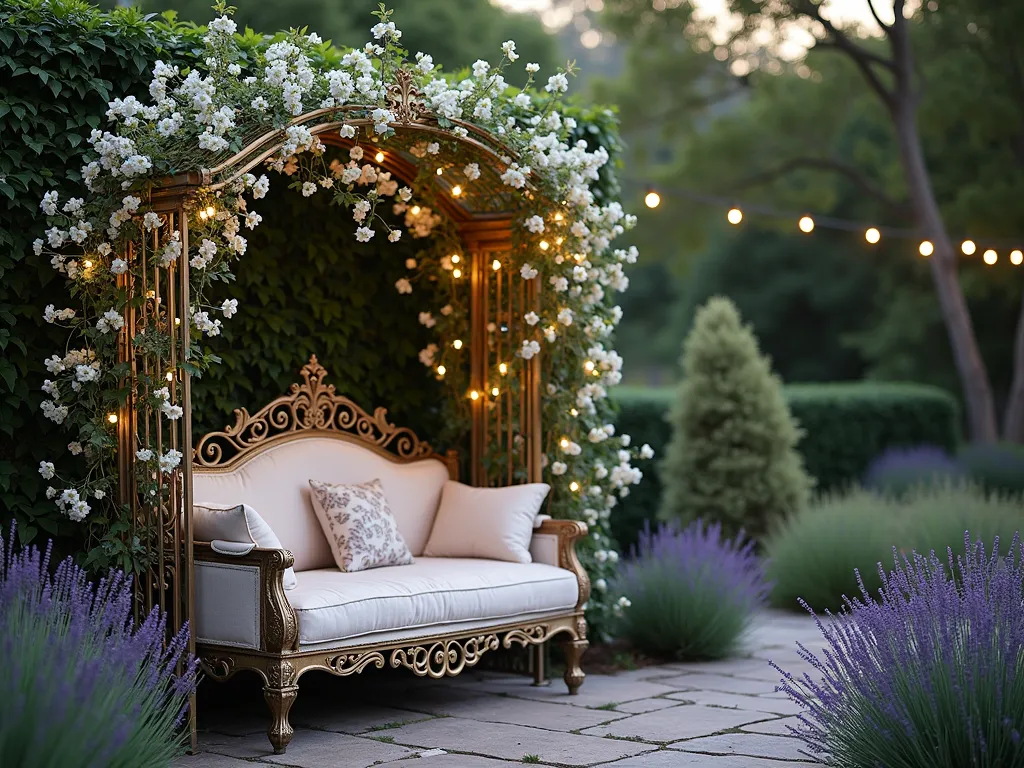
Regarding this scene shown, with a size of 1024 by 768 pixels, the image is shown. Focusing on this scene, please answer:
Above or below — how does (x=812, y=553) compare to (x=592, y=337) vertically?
below

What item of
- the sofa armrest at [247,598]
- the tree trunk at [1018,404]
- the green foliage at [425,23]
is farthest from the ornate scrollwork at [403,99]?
the tree trunk at [1018,404]

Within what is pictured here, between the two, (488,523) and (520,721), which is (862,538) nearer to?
(488,523)

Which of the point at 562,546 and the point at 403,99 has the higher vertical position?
the point at 403,99

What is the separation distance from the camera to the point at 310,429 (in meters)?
5.75

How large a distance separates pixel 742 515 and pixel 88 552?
5.13 meters

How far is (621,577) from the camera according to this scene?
21.4ft

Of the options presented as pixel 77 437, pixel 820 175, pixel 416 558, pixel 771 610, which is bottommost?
pixel 771 610

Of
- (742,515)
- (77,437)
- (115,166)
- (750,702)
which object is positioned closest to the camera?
(115,166)

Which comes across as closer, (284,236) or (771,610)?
(284,236)

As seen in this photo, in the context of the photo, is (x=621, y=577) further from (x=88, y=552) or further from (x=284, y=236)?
(x=88, y=552)

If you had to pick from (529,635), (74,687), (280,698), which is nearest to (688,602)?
(529,635)

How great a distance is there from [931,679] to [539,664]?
2516mm

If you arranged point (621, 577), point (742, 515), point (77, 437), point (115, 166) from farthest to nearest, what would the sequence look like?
point (742, 515) → point (621, 577) → point (77, 437) → point (115, 166)

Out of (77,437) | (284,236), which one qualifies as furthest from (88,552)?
(284,236)
